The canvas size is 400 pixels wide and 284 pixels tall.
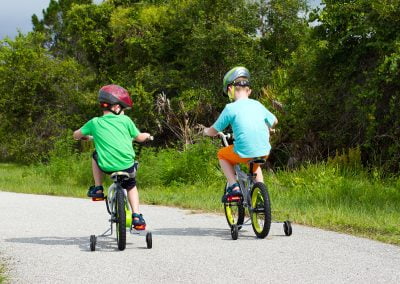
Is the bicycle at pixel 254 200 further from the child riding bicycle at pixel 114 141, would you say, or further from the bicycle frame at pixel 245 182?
the child riding bicycle at pixel 114 141

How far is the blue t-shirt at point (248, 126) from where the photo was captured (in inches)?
286

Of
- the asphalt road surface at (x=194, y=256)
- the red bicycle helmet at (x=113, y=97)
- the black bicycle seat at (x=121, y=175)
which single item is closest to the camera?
the asphalt road surface at (x=194, y=256)

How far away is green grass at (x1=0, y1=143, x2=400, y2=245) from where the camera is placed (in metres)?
8.72

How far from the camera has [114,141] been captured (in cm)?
697

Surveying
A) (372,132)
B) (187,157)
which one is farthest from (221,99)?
(372,132)

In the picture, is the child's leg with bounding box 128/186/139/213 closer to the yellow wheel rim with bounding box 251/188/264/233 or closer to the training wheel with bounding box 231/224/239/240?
the training wheel with bounding box 231/224/239/240

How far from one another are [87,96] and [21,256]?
27055 mm

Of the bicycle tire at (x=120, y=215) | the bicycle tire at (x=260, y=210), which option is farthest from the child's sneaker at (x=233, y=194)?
the bicycle tire at (x=120, y=215)

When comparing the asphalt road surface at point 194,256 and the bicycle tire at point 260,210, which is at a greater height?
the bicycle tire at point 260,210

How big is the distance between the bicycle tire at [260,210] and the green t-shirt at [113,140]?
1.43 metres

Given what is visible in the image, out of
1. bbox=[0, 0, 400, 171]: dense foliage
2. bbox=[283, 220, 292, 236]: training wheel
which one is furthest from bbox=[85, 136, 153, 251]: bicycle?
bbox=[0, 0, 400, 171]: dense foliage

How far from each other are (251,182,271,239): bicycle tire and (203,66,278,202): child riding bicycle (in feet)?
0.68

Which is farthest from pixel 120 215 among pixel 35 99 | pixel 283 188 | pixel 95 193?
pixel 35 99

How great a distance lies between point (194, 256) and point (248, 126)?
5.39ft
